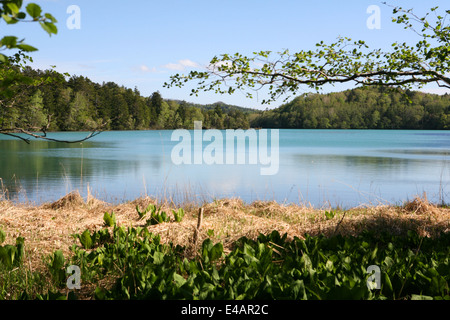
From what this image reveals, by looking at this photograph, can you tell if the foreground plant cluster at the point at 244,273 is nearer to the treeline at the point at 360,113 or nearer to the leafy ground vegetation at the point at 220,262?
the leafy ground vegetation at the point at 220,262

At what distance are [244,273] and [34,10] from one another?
8.03 feet

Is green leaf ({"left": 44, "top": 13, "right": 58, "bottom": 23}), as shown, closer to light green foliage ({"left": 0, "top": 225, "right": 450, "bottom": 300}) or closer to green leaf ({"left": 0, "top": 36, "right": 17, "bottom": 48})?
green leaf ({"left": 0, "top": 36, "right": 17, "bottom": 48})

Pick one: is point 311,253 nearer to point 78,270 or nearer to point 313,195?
point 78,270

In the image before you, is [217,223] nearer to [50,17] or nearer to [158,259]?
[158,259]

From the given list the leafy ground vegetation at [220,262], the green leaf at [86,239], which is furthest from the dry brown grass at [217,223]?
the green leaf at [86,239]

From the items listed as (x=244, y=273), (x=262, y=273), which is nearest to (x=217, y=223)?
(x=262, y=273)

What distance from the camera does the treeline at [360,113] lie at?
113938 mm

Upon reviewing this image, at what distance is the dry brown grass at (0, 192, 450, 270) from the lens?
5645 millimetres

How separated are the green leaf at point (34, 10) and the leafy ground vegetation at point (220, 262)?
6.63 ft

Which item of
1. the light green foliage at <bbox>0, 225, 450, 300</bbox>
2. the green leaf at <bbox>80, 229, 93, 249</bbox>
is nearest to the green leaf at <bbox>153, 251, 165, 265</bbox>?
the light green foliage at <bbox>0, 225, 450, 300</bbox>

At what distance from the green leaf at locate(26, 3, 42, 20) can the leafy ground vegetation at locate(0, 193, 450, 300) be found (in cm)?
202

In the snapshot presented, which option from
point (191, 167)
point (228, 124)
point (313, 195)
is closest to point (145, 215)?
point (313, 195)

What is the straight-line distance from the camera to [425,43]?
7.02 m

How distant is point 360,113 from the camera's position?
4909 inches
